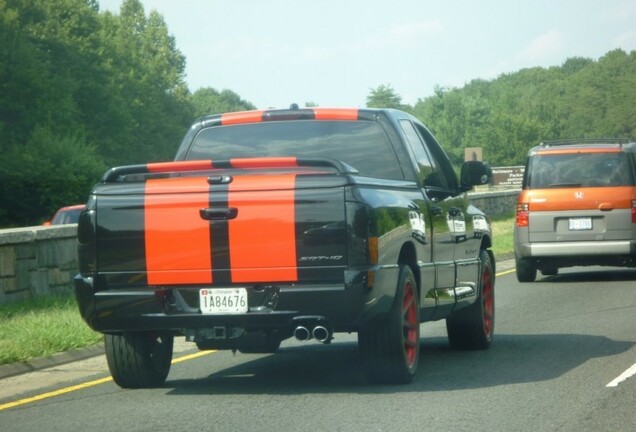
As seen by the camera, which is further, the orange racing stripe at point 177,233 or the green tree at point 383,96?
the green tree at point 383,96

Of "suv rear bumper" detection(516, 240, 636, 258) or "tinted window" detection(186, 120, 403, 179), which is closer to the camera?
"tinted window" detection(186, 120, 403, 179)

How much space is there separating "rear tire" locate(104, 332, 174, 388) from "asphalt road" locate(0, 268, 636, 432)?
126mm

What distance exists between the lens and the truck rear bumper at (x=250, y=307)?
8.95 m

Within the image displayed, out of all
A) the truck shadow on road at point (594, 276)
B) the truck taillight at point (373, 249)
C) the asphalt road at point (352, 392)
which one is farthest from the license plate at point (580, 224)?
the truck taillight at point (373, 249)

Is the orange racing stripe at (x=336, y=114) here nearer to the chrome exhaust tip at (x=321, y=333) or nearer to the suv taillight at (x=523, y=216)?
the chrome exhaust tip at (x=321, y=333)

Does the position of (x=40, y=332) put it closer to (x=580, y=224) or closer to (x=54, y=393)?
(x=54, y=393)

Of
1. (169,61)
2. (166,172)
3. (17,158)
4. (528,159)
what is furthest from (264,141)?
(169,61)

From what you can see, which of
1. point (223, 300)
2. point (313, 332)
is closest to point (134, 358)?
point (223, 300)

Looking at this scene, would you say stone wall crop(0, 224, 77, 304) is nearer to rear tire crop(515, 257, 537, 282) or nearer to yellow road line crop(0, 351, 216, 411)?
yellow road line crop(0, 351, 216, 411)

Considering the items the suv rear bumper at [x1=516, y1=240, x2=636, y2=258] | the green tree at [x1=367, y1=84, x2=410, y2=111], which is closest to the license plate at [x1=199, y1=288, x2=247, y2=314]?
the suv rear bumper at [x1=516, y1=240, x2=636, y2=258]

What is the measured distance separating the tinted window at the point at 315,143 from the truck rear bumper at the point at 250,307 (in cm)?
170

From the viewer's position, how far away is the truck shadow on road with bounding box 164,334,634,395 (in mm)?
9906

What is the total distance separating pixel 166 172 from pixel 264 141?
5.22 feet

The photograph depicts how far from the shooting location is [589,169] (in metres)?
21.2
